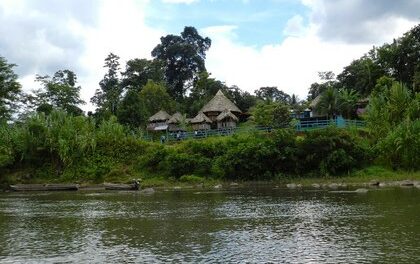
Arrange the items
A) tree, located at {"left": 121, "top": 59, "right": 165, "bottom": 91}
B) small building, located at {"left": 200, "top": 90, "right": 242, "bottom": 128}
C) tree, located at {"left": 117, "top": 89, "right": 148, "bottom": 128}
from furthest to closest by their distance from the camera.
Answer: tree, located at {"left": 121, "top": 59, "right": 165, "bottom": 91}, small building, located at {"left": 200, "top": 90, "right": 242, "bottom": 128}, tree, located at {"left": 117, "top": 89, "right": 148, "bottom": 128}

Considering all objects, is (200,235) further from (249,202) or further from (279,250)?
(249,202)

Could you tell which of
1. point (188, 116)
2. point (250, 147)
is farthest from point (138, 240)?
point (188, 116)

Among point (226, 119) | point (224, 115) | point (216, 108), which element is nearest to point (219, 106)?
point (216, 108)

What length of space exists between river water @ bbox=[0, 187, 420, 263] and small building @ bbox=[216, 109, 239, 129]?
3611cm

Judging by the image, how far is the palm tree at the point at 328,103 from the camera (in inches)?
2410

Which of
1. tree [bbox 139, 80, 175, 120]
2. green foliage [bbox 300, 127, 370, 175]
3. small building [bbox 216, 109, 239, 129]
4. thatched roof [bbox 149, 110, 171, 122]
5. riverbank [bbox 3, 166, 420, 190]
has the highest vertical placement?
tree [bbox 139, 80, 175, 120]

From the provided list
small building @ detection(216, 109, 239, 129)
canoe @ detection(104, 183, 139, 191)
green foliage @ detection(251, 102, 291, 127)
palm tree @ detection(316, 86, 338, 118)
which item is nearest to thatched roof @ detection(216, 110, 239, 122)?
small building @ detection(216, 109, 239, 129)

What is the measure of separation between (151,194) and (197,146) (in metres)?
12.4

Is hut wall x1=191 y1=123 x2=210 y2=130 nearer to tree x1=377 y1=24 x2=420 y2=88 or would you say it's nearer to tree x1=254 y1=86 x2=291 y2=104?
tree x1=377 y1=24 x2=420 y2=88

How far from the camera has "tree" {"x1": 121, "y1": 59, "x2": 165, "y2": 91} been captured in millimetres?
93438

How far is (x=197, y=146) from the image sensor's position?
52.5 metres

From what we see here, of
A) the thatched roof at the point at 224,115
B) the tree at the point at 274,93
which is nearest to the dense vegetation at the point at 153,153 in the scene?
the thatched roof at the point at 224,115

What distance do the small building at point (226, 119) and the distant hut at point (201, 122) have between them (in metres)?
1.60

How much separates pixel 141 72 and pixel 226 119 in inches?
1115
